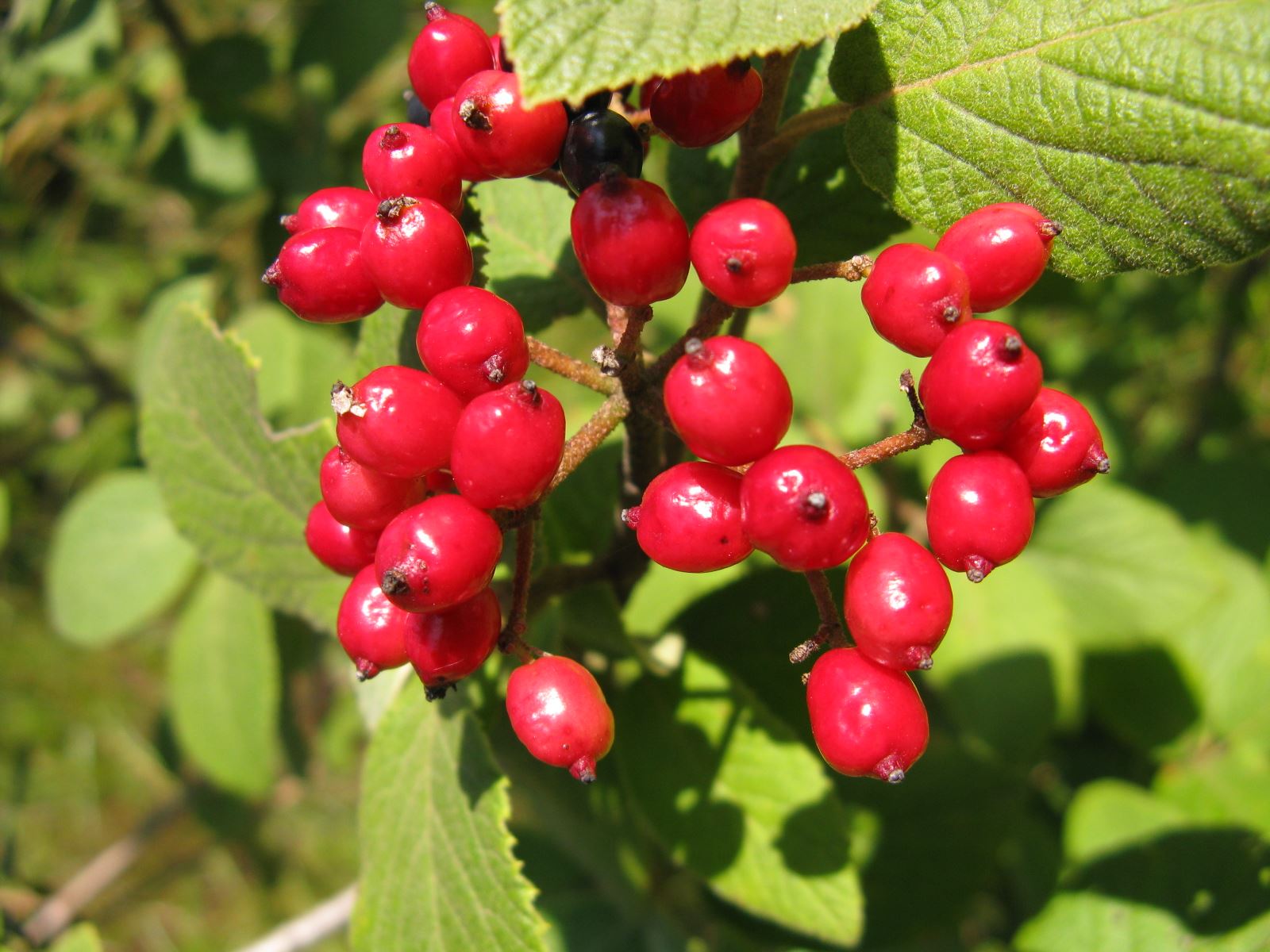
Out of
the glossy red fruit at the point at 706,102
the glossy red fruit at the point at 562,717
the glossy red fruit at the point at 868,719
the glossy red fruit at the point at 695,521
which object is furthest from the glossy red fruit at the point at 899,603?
the glossy red fruit at the point at 706,102

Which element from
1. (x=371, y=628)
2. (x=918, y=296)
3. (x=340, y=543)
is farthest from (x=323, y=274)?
(x=918, y=296)

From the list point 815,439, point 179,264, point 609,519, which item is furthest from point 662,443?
point 179,264

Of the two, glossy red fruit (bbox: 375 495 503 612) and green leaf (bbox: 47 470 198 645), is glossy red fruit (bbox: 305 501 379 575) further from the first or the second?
green leaf (bbox: 47 470 198 645)

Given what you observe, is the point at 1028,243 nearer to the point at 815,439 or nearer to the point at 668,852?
the point at 668,852

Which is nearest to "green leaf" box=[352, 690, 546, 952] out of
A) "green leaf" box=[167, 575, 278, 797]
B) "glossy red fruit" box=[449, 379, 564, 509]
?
"glossy red fruit" box=[449, 379, 564, 509]

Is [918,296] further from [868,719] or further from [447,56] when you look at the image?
[447,56]

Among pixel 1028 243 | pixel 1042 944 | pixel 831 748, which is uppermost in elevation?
pixel 1028 243
